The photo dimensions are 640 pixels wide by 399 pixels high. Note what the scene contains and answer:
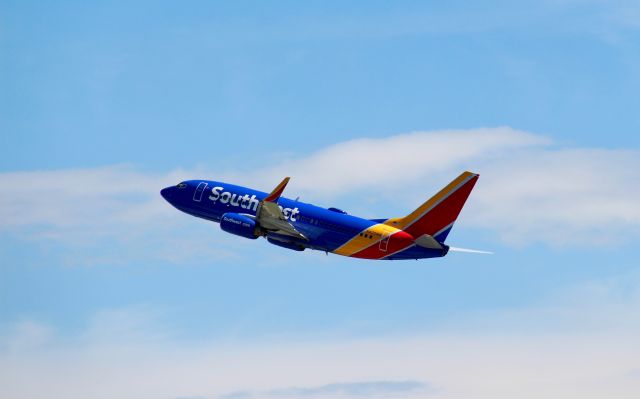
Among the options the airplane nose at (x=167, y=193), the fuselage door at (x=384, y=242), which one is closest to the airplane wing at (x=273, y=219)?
the fuselage door at (x=384, y=242)

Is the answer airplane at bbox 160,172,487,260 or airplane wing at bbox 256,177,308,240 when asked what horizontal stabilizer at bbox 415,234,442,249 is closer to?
airplane at bbox 160,172,487,260

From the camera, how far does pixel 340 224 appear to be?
444 feet

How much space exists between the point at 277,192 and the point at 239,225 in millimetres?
6361

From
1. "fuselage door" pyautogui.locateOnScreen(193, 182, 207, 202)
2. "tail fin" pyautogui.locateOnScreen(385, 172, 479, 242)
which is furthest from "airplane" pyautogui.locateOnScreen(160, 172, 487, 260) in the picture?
"fuselage door" pyautogui.locateOnScreen(193, 182, 207, 202)

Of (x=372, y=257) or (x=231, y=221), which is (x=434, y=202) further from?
(x=231, y=221)

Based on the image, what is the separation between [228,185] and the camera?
14338cm

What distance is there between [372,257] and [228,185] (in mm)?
18100

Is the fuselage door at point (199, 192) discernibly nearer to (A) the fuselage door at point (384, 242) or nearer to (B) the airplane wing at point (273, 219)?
(B) the airplane wing at point (273, 219)

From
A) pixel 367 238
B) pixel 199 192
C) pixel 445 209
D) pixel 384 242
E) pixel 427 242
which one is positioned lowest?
pixel 427 242

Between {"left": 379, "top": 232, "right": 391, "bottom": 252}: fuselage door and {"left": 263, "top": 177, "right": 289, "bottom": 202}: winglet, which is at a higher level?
{"left": 263, "top": 177, "right": 289, "bottom": 202}: winglet

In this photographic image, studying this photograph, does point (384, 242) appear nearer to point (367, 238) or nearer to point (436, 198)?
point (367, 238)

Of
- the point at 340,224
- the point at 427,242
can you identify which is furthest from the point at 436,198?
the point at 340,224

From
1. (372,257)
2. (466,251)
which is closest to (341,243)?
→ (372,257)

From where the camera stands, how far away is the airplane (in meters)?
133
